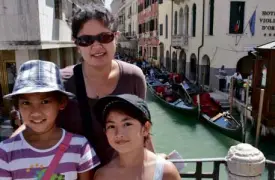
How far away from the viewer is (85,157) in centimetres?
142

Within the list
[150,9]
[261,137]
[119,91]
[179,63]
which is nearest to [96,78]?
[119,91]

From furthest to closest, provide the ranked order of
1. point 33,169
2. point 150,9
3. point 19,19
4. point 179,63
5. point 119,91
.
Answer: point 150,9
point 179,63
point 19,19
point 119,91
point 33,169

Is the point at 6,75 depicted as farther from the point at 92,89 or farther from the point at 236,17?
the point at 236,17

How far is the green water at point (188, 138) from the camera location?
340 inches

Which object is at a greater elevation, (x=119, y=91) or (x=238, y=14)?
(x=238, y=14)

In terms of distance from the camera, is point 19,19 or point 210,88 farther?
point 210,88

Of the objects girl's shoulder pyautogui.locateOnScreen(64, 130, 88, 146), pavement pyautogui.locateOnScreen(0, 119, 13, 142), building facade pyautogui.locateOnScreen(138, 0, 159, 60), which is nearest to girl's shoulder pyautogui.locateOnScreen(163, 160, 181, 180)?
girl's shoulder pyautogui.locateOnScreen(64, 130, 88, 146)

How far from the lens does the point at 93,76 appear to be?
1631 millimetres

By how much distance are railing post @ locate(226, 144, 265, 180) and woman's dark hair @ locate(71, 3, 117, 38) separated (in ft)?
3.93

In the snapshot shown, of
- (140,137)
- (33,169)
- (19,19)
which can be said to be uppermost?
(19,19)

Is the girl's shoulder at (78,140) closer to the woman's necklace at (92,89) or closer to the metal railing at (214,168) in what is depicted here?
the woman's necklace at (92,89)

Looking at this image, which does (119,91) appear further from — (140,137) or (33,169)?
(33,169)

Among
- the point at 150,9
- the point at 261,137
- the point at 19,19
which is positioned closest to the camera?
the point at 19,19

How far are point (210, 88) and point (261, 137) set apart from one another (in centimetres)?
525
